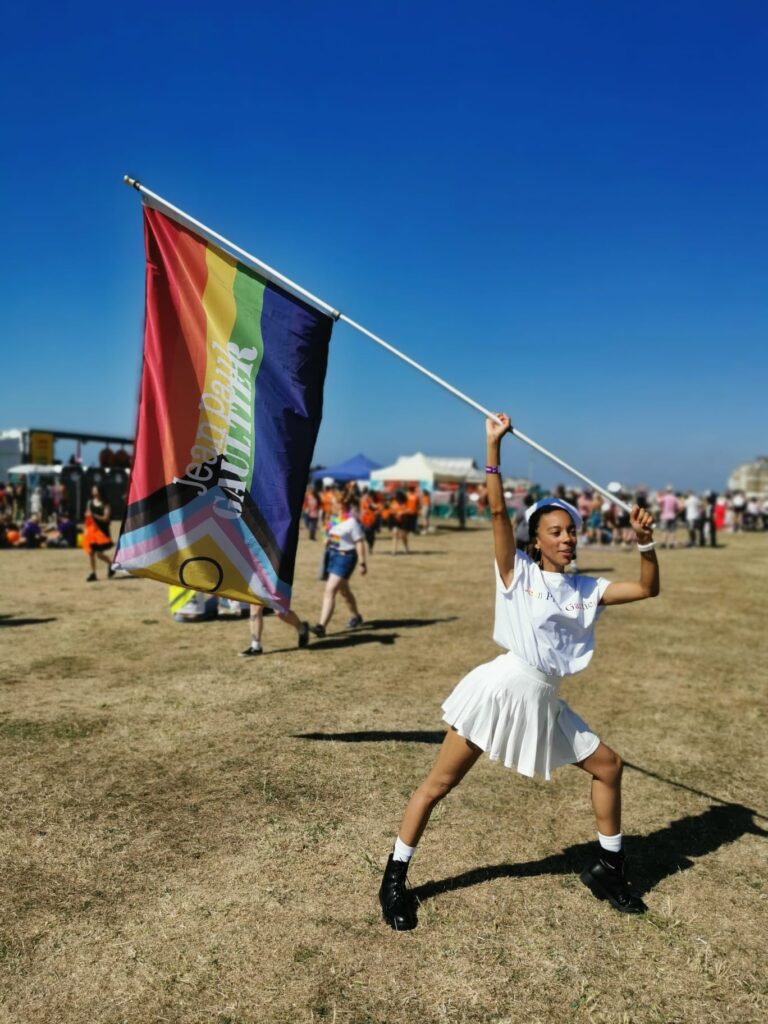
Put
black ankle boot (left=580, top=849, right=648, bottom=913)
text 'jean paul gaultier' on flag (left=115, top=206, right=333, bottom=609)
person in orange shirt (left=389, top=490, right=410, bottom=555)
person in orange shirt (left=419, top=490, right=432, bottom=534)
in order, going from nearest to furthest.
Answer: black ankle boot (left=580, top=849, right=648, bottom=913)
text 'jean paul gaultier' on flag (left=115, top=206, right=333, bottom=609)
person in orange shirt (left=389, top=490, right=410, bottom=555)
person in orange shirt (left=419, top=490, right=432, bottom=534)

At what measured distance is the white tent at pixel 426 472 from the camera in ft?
121

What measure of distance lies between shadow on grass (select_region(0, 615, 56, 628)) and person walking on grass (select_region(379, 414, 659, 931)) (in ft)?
28.4

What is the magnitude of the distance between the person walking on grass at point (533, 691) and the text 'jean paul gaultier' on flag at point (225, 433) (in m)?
1.86

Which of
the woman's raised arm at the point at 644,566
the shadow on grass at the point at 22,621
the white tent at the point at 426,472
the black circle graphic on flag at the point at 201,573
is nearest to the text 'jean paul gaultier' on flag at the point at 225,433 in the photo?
the black circle graphic on flag at the point at 201,573

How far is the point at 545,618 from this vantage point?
12.4 ft

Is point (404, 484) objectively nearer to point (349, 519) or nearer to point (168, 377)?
point (349, 519)

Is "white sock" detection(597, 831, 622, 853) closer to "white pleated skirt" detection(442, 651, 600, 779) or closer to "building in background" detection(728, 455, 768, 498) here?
"white pleated skirt" detection(442, 651, 600, 779)

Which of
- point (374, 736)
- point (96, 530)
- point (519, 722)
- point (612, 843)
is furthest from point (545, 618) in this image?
point (96, 530)

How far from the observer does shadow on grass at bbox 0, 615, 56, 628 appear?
35.3ft

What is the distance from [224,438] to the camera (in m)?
5.26

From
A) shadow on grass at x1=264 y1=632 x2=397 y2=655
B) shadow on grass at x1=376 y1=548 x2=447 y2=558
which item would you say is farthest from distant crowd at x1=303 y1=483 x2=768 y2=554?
shadow on grass at x1=264 y1=632 x2=397 y2=655

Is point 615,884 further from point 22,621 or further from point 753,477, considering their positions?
point 753,477

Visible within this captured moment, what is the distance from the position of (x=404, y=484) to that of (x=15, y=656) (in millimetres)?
29134

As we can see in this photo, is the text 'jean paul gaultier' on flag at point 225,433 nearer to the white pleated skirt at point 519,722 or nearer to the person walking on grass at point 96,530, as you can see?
the white pleated skirt at point 519,722
